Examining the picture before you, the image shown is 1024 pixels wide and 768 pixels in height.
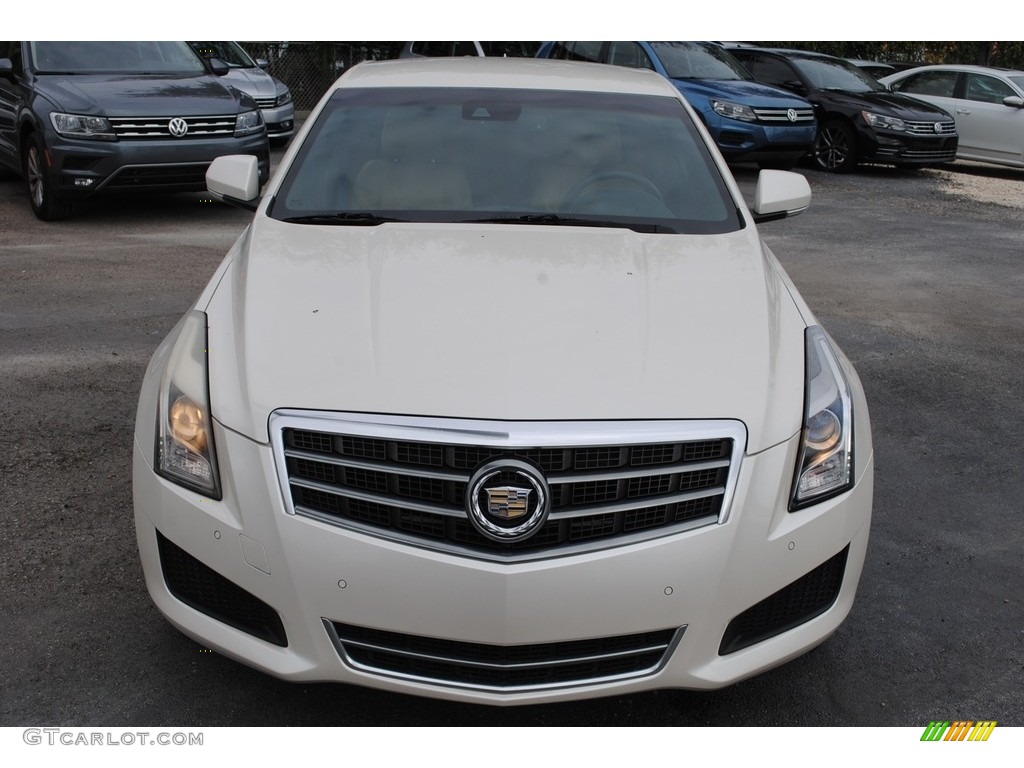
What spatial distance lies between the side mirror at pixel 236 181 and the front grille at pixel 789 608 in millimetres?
2523

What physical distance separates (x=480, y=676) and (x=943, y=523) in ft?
7.67

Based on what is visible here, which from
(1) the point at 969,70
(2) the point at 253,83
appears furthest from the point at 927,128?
(2) the point at 253,83

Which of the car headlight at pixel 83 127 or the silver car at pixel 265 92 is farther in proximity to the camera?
the silver car at pixel 265 92

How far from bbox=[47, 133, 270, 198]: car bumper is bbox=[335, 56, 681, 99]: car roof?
4.97 meters

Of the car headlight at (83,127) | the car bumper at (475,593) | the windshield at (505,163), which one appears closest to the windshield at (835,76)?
the car headlight at (83,127)

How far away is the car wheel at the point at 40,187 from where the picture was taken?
31.2ft

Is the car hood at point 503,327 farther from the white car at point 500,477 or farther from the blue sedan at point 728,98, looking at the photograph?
the blue sedan at point 728,98

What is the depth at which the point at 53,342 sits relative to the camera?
6.14 metres

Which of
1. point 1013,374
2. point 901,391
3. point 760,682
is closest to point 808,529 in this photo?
point 760,682

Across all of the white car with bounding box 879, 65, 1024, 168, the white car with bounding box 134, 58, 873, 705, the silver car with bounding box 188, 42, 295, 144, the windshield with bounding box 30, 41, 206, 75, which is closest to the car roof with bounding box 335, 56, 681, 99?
the white car with bounding box 134, 58, 873, 705

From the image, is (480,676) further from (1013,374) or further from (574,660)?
(1013,374)

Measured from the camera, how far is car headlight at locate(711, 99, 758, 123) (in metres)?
13.3

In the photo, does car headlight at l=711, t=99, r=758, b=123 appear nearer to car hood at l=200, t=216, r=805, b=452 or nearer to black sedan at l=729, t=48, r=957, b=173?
black sedan at l=729, t=48, r=957, b=173
